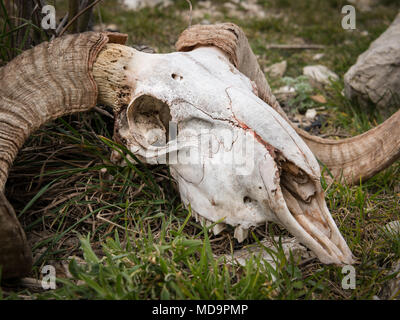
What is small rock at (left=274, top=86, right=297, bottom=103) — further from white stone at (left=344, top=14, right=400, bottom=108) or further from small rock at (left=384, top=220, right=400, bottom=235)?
small rock at (left=384, top=220, right=400, bottom=235)

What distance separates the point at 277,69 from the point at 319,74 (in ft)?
1.74

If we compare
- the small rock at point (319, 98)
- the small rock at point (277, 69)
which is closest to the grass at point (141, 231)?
the small rock at point (319, 98)

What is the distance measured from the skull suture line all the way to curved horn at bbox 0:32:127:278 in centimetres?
27

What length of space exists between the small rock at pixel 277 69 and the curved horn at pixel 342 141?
2.12 meters

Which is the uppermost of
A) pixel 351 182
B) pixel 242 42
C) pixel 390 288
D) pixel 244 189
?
pixel 242 42

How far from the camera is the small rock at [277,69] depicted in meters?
5.20

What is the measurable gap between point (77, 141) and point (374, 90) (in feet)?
9.62

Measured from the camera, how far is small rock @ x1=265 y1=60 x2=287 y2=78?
17.1ft

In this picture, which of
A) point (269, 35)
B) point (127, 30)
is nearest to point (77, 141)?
point (127, 30)

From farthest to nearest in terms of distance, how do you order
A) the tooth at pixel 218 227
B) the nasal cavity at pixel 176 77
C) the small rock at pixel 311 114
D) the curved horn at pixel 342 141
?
1. the small rock at pixel 311 114
2. the curved horn at pixel 342 141
3. the nasal cavity at pixel 176 77
4. the tooth at pixel 218 227

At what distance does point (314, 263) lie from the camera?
2.39 meters

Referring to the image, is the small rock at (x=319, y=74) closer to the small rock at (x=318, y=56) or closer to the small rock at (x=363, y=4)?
the small rock at (x=318, y=56)

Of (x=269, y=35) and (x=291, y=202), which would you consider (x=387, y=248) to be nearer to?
(x=291, y=202)

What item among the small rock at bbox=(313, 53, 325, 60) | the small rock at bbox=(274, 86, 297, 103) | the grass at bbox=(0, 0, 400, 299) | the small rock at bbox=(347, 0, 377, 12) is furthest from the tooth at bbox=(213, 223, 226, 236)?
the small rock at bbox=(347, 0, 377, 12)
